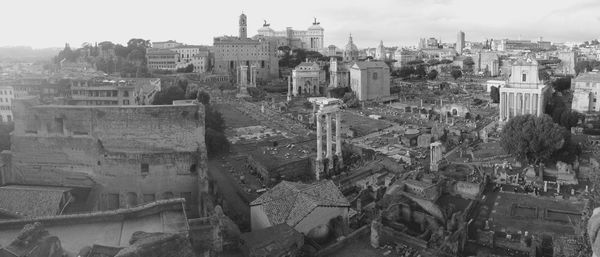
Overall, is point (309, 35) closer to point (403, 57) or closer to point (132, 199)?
point (403, 57)

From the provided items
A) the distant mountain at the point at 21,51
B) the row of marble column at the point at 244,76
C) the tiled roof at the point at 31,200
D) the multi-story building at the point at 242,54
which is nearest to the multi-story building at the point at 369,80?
the row of marble column at the point at 244,76

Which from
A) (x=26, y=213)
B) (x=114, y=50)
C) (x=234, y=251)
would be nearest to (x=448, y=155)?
(x=234, y=251)

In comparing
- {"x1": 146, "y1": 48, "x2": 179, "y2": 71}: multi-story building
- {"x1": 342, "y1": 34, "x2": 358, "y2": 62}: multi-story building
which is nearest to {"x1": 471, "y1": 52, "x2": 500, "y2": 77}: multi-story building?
{"x1": 342, "y1": 34, "x2": 358, "y2": 62}: multi-story building

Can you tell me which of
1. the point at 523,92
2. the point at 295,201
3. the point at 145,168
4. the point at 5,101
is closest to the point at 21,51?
the point at 5,101

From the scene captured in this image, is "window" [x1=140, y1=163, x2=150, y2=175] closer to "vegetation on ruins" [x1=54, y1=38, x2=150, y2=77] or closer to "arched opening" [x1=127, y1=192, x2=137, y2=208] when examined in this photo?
"arched opening" [x1=127, y1=192, x2=137, y2=208]

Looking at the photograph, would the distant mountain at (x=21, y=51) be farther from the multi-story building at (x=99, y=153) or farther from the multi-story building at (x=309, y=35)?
the multi-story building at (x=309, y=35)
